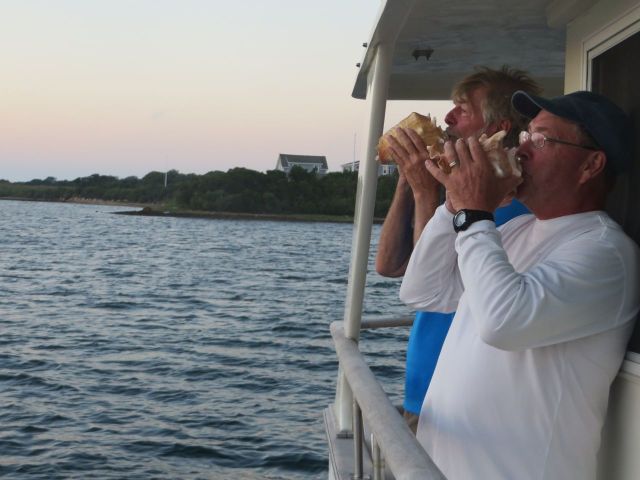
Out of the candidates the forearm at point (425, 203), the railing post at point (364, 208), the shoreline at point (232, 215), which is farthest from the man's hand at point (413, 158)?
the shoreline at point (232, 215)

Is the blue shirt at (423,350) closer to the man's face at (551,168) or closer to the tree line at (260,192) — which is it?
the man's face at (551,168)

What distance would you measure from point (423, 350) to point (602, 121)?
1.42 meters

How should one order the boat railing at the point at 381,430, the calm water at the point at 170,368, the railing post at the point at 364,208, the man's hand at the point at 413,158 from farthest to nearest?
the calm water at the point at 170,368 → the railing post at the point at 364,208 → the man's hand at the point at 413,158 → the boat railing at the point at 381,430

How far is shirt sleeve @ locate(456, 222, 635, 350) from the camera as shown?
199 cm

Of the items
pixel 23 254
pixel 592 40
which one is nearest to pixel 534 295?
pixel 592 40

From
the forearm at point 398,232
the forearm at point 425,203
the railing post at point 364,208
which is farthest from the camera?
the railing post at point 364,208

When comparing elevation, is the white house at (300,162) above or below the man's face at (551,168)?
above

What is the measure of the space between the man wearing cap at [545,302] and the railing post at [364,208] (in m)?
1.74

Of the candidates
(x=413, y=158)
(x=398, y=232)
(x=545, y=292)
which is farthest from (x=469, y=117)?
(x=545, y=292)

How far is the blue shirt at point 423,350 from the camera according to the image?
A: 11.0 feet

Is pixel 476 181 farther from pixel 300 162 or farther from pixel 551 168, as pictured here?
pixel 300 162

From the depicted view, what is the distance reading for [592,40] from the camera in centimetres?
292

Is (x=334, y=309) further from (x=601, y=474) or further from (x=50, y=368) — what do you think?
(x=601, y=474)

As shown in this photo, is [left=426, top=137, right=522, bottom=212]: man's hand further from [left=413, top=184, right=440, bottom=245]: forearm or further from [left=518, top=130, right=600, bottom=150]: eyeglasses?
[left=413, top=184, right=440, bottom=245]: forearm
